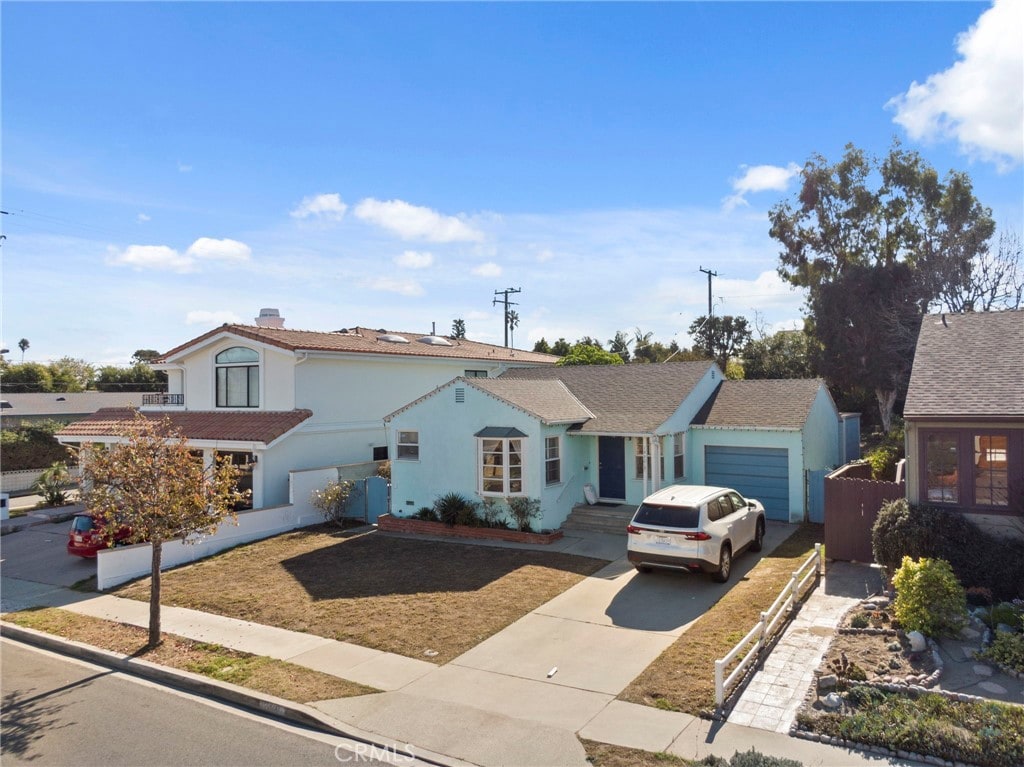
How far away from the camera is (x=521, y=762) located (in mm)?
6836

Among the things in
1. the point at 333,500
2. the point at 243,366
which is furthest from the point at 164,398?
the point at 333,500

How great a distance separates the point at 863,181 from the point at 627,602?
33.8m

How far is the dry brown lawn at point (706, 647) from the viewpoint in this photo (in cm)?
811

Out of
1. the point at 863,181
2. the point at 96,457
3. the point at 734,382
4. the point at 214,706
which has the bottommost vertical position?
the point at 214,706

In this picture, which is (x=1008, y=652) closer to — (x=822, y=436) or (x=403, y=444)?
(x=822, y=436)

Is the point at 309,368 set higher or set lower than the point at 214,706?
higher

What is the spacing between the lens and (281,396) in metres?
22.0

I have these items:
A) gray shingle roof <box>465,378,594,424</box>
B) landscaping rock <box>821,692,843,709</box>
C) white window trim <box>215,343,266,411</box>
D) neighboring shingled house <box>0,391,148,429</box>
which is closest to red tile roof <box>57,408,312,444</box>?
white window trim <box>215,343,266,411</box>

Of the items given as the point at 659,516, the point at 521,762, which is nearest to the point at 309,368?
the point at 659,516

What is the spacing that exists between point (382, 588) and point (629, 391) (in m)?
10.4

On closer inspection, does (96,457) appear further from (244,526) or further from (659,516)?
(659,516)

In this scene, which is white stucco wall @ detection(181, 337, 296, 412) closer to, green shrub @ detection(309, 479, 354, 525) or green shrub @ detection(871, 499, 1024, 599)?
green shrub @ detection(309, 479, 354, 525)

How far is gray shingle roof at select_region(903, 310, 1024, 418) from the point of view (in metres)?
11.5

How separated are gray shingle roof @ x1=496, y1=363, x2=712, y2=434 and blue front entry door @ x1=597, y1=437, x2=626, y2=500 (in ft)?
2.36
